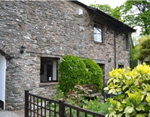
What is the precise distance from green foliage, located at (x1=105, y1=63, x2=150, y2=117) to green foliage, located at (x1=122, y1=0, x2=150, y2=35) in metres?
13.9

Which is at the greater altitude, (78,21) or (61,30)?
(78,21)

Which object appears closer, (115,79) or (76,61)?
(115,79)

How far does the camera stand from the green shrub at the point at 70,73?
250 inches

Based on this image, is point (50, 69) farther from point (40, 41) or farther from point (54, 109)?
point (54, 109)

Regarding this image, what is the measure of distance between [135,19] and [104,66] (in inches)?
314

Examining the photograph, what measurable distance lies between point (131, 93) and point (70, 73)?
470cm

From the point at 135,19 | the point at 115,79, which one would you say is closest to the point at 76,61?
the point at 115,79

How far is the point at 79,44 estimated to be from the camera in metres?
7.94

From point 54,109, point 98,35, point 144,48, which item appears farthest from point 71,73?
point 144,48

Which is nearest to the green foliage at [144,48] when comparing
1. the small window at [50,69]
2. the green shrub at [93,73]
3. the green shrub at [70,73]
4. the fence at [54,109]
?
the green shrub at [93,73]

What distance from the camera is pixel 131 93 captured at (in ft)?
5.80

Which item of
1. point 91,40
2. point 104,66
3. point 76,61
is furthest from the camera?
point 104,66

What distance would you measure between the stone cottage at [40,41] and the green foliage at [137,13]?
6402mm

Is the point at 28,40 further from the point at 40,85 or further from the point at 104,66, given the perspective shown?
the point at 104,66
